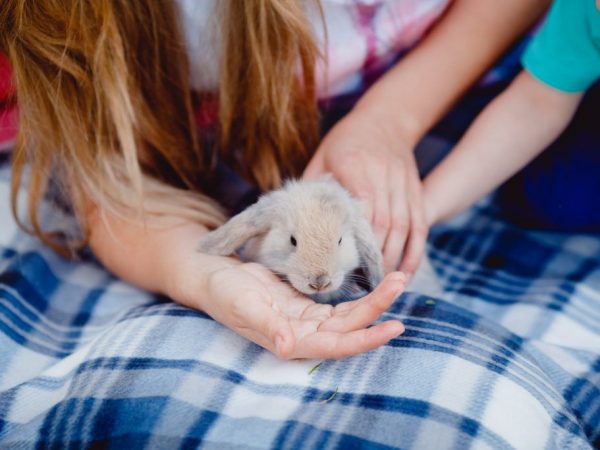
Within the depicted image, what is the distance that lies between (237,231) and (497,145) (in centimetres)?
61

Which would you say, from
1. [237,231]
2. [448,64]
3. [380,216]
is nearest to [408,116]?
[448,64]

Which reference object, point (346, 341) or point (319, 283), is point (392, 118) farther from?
point (346, 341)

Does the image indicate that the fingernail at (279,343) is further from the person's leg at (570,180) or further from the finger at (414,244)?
the person's leg at (570,180)

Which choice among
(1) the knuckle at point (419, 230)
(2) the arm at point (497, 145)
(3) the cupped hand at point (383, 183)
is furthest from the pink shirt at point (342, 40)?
(1) the knuckle at point (419, 230)

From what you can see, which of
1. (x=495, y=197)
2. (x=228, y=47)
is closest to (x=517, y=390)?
(x=495, y=197)

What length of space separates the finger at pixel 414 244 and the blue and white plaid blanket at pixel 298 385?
0.09 m

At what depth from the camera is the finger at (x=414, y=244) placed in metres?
1.17

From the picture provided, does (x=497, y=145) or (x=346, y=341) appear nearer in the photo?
(x=346, y=341)

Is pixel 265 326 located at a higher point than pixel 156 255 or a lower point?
higher

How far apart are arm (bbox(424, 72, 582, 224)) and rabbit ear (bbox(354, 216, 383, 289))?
0.83ft

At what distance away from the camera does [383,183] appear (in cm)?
119

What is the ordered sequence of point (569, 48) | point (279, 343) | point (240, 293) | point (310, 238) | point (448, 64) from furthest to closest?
point (448, 64)
point (569, 48)
point (310, 238)
point (240, 293)
point (279, 343)

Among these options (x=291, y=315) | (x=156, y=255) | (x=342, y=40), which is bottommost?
(x=156, y=255)

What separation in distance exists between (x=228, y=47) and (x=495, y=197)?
2.48 ft
